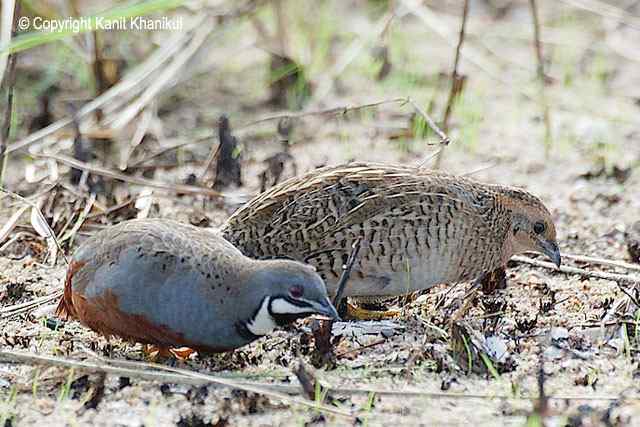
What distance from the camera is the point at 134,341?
13.7ft

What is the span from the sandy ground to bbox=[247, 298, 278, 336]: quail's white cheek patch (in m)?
0.18

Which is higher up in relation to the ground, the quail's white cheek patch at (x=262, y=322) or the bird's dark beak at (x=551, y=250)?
the quail's white cheek patch at (x=262, y=322)

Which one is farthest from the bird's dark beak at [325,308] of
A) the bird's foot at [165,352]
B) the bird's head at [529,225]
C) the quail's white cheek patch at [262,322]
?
the bird's head at [529,225]

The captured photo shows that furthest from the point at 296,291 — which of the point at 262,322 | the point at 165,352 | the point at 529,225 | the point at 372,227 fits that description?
the point at 529,225

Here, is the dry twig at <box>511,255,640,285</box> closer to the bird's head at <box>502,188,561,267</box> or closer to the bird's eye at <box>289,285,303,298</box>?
the bird's head at <box>502,188,561,267</box>

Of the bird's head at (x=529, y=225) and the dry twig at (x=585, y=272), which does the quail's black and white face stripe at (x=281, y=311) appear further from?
the dry twig at (x=585, y=272)

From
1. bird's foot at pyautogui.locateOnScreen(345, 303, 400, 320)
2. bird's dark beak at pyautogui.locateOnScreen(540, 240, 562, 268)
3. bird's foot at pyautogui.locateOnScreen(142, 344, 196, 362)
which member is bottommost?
bird's foot at pyautogui.locateOnScreen(345, 303, 400, 320)

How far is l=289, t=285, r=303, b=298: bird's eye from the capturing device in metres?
3.95

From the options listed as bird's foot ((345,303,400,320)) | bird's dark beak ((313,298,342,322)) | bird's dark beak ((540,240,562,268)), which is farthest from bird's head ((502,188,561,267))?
bird's dark beak ((313,298,342,322))

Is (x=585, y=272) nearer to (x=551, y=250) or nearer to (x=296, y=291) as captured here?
(x=551, y=250)

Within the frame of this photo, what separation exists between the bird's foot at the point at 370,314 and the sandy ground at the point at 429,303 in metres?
0.09

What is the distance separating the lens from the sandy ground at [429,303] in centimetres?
391

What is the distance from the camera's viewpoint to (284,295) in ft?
13.0

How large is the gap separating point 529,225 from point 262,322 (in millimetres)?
1566
